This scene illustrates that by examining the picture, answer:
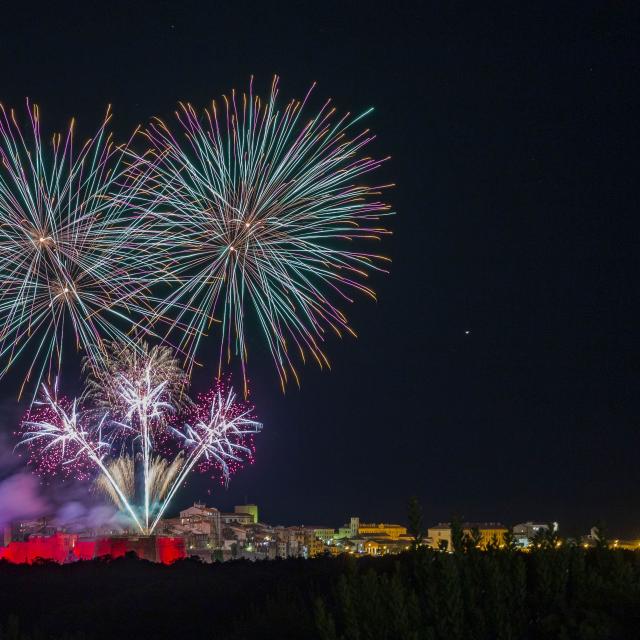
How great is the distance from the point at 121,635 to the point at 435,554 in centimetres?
436

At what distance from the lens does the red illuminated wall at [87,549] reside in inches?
1227

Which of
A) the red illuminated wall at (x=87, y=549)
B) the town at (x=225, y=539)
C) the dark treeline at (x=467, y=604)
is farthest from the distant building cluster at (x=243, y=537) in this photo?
the dark treeline at (x=467, y=604)

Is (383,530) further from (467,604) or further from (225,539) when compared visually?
(467,604)

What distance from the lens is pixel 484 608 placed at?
6.62 m

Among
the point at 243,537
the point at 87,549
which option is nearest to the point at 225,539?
the point at 243,537

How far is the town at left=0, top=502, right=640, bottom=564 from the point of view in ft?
27.2

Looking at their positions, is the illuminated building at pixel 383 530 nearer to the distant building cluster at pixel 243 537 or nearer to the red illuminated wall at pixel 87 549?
the distant building cluster at pixel 243 537

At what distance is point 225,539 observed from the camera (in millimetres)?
62906

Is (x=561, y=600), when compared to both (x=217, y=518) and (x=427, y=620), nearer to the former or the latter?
(x=427, y=620)

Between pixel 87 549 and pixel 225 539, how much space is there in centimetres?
2802

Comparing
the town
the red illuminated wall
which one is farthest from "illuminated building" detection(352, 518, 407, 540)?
the red illuminated wall

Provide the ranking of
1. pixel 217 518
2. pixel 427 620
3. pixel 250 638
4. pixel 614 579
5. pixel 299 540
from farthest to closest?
pixel 299 540 → pixel 217 518 → pixel 250 638 → pixel 614 579 → pixel 427 620

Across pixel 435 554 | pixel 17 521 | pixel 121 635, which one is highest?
pixel 17 521

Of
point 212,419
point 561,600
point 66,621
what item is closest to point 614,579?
point 561,600
